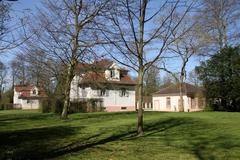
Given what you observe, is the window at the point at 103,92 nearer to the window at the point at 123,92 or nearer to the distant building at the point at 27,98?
the window at the point at 123,92

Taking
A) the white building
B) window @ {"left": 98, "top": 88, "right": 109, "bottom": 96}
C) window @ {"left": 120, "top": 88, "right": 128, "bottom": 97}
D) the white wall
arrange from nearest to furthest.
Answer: the white building, window @ {"left": 98, "top": 88, "right": 109, "bottom": 96}, the white wall, window @ {"left": 120, "top": 88, "right": 128, "bottom": 97}

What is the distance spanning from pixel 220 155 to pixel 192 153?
2.38ft

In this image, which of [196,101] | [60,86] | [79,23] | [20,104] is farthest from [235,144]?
[20,104]

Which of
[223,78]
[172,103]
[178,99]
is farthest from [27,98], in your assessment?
[223,78]

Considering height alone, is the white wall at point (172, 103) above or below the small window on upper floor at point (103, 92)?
below

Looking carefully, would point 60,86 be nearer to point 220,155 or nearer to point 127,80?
point 127,80

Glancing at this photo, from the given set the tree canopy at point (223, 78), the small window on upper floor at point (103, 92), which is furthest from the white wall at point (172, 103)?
the small window on upper floor at point (103, 92)

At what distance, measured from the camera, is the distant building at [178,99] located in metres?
48.8

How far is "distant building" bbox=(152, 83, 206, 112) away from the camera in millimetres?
48775

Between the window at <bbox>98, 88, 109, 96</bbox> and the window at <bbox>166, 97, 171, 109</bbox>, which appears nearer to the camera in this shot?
the window at <bbox>98, 88, 109, 96</bbox>

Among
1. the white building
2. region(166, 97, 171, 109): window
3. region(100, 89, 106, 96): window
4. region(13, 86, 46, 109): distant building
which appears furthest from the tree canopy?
region(13, 86, 46, 109): distant building

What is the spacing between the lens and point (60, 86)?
120 ft

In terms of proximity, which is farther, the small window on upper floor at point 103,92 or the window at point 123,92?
the window at point 123,92

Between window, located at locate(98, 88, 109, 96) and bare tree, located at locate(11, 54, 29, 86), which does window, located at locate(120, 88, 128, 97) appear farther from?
bare tree, located at locate(11, 54, 29, 86)
